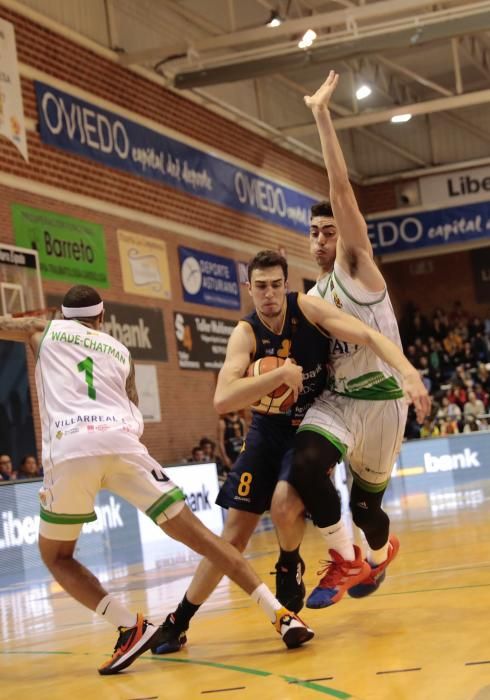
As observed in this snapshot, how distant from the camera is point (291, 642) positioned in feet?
15.8

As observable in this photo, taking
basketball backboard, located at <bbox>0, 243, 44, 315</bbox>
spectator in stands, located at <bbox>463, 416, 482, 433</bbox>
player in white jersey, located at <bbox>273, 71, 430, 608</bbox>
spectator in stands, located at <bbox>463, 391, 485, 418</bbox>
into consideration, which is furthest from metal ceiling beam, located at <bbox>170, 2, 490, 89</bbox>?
player in white jersey, located at <bbox>273, 71, 430, 608</bbox>

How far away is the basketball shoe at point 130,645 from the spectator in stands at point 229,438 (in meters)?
14.0

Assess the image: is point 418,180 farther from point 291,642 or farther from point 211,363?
point 291,642

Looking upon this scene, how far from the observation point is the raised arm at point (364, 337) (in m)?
4.34

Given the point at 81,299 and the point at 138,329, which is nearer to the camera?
the point at 81,299

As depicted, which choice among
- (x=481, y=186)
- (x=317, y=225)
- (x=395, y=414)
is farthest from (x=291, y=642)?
(x=481, y=186)

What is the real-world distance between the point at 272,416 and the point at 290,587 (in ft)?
2.88

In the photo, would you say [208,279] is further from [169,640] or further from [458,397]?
[169,640]

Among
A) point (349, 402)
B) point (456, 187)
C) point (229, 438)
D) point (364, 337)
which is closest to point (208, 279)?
point (229, 438)

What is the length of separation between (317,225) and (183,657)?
91.3 inches

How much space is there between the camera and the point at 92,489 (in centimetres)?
484

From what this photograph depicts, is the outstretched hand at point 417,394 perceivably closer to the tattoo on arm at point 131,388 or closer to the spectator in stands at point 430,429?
the tattoo on arm at point 131,388

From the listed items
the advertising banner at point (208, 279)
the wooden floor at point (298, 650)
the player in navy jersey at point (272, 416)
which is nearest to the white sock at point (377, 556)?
the wooden floor at point (298, 650)

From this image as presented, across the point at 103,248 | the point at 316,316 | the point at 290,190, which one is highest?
the point at 290,190
